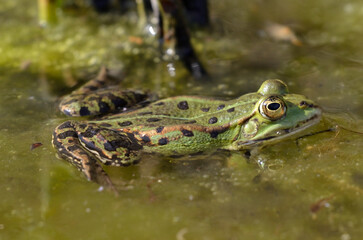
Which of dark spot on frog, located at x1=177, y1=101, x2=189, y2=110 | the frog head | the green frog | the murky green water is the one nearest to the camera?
the murky green water

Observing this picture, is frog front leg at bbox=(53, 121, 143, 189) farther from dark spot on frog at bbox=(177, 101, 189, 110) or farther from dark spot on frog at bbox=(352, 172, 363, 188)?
dark spot on frog at bbox=(352, 172, 363, 188)

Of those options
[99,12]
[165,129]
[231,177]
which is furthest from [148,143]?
[99,12]

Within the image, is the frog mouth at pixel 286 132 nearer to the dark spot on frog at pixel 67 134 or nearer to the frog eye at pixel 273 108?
the frog eye at pixel 273 108

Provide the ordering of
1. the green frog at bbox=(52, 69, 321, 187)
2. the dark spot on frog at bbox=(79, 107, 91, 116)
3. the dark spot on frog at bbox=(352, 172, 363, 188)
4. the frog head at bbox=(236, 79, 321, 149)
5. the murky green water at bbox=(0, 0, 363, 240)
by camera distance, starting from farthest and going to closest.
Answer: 1. the dark spot on frog at bbox=(79, 107, 91, 116)
2. the frog head at bbox=(236, 79, 321, 149)
3. the green frog at bbox=(52, 69, 321, 187)
4. the dark spot on frog at bbox=(352, 172, 363, 188)
5. the murky green water at bbox=(0, 0, 363, 240)

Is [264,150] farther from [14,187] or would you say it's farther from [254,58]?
[14,187]

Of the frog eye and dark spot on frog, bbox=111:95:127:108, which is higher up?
the frog eye

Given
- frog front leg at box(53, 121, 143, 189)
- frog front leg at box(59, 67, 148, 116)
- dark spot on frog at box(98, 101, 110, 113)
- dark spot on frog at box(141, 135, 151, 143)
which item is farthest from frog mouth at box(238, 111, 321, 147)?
dark spot on frog at box(98, 101, 110, 113)

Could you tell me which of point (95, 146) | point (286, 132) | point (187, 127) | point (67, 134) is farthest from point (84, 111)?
point (286, 132)

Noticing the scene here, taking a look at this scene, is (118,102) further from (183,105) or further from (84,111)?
(183,105)
